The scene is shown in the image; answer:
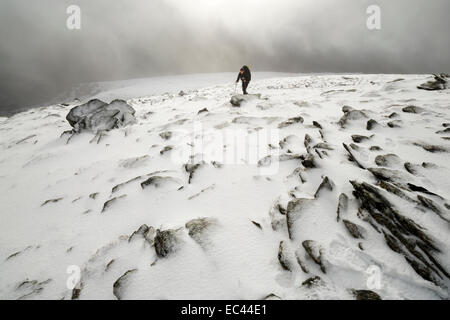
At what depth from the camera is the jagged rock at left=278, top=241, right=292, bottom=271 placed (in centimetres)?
364

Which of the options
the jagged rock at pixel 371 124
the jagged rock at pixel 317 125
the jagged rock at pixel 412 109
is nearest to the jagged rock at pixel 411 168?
the jagged rock at pixel 371 124

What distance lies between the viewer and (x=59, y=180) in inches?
296

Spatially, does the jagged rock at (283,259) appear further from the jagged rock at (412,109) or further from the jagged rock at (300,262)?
the jagged rock at (412,109)

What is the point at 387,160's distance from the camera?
17.8ft

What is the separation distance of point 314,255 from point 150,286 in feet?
8.60

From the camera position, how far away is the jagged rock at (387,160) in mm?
5348

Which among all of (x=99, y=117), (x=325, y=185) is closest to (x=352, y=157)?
(x=325, y=185)

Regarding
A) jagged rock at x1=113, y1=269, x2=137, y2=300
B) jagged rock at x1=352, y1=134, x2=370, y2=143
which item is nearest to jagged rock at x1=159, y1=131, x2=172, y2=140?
jagged rock at x1=113, y1=269, x2=137, y2=300

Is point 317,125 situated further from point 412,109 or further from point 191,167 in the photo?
point 191,167

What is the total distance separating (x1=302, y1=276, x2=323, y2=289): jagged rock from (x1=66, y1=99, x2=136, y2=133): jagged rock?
35.3 feet

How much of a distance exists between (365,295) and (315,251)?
0.81 meters

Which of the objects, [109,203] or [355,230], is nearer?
[355,230]

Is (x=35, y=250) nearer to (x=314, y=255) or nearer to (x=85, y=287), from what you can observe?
(x=85, y=287)
